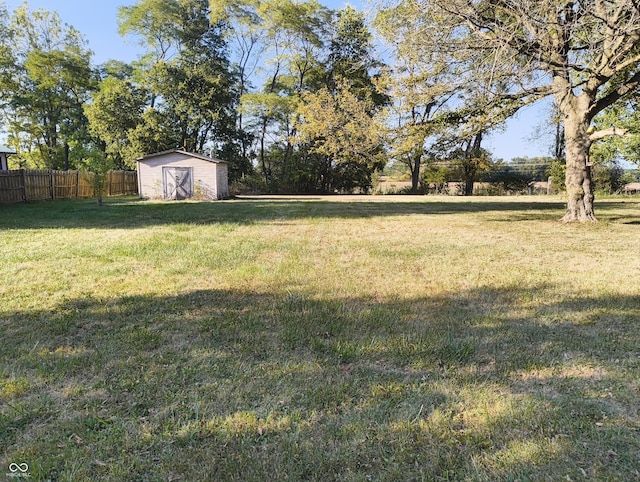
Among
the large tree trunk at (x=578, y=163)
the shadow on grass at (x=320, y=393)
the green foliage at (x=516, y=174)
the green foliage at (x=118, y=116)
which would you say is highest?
the green foliage at (x=118, y=116)

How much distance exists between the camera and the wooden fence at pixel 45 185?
1486cm

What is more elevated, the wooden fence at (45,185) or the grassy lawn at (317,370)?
the wooden fence at (45,185)

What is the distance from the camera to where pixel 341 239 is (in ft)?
23.8

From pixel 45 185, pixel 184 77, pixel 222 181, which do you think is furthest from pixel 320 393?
pixel 184 77

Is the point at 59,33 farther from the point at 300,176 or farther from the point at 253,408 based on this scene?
the point at 253,408

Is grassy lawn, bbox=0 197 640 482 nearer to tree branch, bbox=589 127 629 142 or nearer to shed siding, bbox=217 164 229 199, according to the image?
tree branch, bbox=589 127 629 142

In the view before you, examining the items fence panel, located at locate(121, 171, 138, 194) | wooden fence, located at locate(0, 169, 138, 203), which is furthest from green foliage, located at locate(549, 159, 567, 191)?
fence panel, located at locate(121, 171, 138, 194)

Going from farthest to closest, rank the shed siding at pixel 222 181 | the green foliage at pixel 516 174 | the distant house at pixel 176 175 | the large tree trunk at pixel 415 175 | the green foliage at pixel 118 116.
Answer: the green foliage at pixel 516 174
the large tree trunk at pixel 415 175
the green foliage at pixel 118 116
the shed siding at pixel 222 181
the distant house at pixel 176 175

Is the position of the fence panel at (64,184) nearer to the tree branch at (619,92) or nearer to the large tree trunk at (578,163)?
the large tree trunk at (578,163)

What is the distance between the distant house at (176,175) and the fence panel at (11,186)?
5.16m

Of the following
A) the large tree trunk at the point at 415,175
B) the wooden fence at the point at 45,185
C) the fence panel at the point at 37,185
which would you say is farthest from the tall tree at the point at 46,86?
the large tree trunk at the point at 415,175

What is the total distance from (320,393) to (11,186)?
17.6 metres

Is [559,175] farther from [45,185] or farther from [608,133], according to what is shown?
[45,185]

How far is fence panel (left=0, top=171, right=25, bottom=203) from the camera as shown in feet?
47.6
